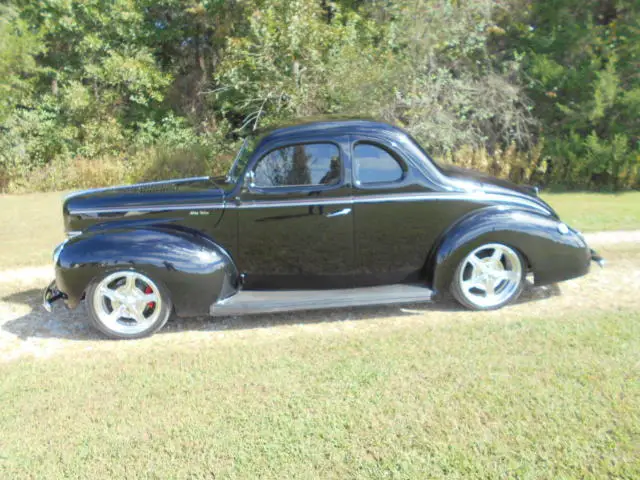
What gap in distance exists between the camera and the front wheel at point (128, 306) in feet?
14.8

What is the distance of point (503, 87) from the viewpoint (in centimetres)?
1144

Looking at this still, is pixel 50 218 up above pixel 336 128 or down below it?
below

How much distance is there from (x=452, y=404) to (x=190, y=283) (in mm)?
2329

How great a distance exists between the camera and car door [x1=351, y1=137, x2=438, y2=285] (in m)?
4.66

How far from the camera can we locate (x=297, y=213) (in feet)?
15.1

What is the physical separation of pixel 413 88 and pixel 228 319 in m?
7.78

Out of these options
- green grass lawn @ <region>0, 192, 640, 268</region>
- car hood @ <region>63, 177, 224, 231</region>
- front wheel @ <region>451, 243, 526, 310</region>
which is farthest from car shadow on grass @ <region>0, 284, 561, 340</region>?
green grass lawn @ <region>0, 192, 640, 268</region>

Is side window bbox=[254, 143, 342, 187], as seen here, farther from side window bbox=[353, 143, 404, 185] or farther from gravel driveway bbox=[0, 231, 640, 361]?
gravel driveway bbox=[0, 231, 640, 361]

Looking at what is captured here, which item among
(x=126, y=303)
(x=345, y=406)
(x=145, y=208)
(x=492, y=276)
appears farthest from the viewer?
(x=492, y=276)

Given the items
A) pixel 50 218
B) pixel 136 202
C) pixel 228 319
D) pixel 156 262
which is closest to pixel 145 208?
pixel 136 202

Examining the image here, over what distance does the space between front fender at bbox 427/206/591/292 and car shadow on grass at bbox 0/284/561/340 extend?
0.36 meters

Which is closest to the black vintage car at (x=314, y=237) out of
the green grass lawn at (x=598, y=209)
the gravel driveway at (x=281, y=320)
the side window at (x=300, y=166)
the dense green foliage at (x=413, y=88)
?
the side window at (x=300, y=166)

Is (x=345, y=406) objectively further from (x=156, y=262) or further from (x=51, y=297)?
(x=51, y=297)

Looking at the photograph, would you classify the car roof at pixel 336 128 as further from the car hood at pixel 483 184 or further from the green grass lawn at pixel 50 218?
the green grass lawn at pixel 50 218
